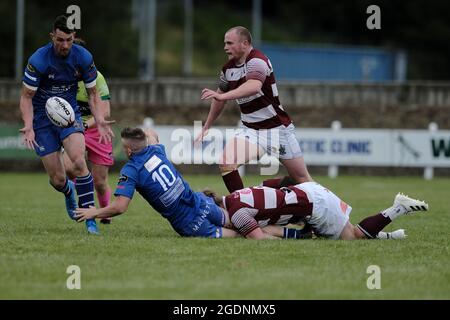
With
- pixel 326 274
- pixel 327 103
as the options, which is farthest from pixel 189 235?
pixel 327 103

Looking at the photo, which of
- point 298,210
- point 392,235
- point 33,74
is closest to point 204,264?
point 298,210

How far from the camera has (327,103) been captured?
29.6 metres

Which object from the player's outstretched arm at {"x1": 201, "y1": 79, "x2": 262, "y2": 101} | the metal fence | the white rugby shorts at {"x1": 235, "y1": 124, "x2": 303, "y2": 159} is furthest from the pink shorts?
the metal fence

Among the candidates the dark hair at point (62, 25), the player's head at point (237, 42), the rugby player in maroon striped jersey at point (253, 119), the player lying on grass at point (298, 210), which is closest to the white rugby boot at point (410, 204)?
the player lying on grass at point (298, 210)

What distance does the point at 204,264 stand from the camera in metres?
8.38

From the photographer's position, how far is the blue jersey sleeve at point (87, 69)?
10.8 m

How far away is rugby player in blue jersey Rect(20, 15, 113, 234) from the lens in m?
10.6

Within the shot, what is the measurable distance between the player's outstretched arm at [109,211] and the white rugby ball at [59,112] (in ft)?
4.34

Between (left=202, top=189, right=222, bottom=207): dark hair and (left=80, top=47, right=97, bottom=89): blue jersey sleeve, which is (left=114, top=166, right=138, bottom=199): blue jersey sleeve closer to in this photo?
(left=202, top=189, right=222, bottom=207): dark hair

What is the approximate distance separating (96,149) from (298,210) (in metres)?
3.46

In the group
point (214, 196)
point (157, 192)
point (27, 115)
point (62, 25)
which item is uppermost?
point (62, 25)

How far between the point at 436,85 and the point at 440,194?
11093 millimetres

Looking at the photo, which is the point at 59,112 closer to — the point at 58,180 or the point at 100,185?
the point at 58,180

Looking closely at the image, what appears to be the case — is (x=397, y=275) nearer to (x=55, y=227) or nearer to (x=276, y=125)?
(x=276, y=125)
